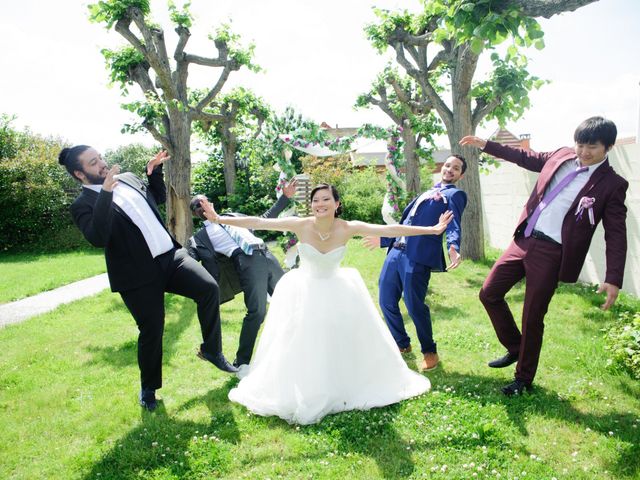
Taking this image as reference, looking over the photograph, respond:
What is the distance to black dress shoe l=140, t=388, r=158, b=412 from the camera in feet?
14.5

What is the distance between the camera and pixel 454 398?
4.18 metres

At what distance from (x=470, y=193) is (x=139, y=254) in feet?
27.3

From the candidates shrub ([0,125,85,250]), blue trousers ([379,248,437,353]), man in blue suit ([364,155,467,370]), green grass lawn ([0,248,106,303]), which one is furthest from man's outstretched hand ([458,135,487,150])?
shrub ([0,125,85,250])

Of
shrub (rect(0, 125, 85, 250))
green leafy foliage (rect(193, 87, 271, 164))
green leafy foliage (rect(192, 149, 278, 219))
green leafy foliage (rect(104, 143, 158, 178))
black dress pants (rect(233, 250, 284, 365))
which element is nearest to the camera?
black dress pants (rect(233, 250, 284, 365))

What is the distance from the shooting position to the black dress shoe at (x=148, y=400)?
4430mm

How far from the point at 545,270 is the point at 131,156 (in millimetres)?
21890

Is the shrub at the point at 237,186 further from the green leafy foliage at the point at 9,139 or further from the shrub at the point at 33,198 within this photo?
the green leafy foliage at the point at 9,139

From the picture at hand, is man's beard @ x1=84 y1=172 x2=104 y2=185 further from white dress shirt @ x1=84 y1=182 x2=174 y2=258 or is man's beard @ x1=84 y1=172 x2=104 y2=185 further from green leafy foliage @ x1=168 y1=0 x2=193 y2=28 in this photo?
green leafy foliage @ x1=168 y1=0 x2=193 y2=28

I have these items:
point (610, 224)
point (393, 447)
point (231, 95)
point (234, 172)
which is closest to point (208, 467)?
point (393, 447)

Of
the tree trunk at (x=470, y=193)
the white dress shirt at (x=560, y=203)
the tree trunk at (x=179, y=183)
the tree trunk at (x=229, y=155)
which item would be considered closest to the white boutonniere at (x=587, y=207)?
the white dress shirt at (x=560, y=203)

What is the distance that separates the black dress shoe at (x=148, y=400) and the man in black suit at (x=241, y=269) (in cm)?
99

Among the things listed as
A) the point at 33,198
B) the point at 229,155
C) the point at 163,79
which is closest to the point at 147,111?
the point at 163,79

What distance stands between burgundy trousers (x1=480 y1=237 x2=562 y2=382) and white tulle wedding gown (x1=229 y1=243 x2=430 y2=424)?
0.92 metres

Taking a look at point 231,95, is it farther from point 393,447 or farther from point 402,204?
point 393,447
